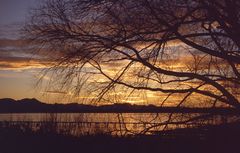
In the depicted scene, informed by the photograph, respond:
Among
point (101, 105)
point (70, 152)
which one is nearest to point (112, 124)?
point (70, 152)

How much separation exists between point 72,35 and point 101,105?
2110mm

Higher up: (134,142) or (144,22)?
(144,22)

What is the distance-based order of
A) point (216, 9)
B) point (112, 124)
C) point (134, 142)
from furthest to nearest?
point (112, 124) → point (134, 142) → point (216, 9)

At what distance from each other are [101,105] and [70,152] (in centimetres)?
365

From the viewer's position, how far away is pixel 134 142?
15922 mm

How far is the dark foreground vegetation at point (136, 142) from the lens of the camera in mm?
14555

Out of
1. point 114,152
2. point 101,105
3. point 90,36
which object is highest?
point 90,36

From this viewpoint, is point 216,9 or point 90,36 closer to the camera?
point 216,9

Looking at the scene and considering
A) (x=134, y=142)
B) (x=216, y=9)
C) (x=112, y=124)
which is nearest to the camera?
(x=216, y=9)

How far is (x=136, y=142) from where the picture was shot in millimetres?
15891

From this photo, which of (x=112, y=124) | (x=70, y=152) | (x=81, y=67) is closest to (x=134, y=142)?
(x=70, y=152)

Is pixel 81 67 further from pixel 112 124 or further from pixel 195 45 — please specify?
pixel 112 124

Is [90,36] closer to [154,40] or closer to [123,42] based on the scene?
[123,42]

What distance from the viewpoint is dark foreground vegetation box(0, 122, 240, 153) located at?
14.6m
